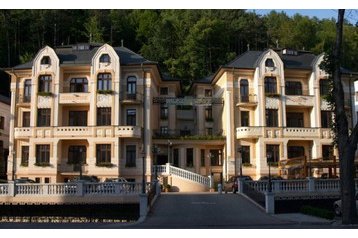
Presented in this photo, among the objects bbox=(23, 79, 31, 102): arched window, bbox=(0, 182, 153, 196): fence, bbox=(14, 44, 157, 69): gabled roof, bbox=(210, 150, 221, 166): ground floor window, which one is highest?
bbox=(14, 44, 157, 69): gabled roof

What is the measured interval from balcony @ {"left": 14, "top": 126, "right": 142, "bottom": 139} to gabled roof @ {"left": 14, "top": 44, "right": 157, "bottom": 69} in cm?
637

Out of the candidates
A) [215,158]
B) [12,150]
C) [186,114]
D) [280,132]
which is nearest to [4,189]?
[12,150]

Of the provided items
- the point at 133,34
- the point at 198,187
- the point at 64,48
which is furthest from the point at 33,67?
the point at 133,34

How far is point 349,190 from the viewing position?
20.3m

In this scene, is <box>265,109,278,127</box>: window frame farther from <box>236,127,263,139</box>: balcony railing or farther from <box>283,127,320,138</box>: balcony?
<box>236,127,263,139</box>: balcony railing

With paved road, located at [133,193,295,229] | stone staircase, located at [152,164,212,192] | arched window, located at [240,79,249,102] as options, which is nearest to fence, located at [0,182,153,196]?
paved road, located at [133,193,295,229]

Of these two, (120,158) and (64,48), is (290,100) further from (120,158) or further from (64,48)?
(64,48)

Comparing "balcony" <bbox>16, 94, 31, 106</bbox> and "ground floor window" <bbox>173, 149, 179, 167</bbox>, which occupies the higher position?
"balcony" <bbox>16, 94, 31, 106</bbox>

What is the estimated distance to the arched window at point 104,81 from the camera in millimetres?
46938

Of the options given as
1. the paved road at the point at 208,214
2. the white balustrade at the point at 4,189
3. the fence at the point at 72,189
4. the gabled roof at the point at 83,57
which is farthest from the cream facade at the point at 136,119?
the fence at the point at 72,189

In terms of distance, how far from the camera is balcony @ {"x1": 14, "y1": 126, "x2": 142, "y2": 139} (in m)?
45.2

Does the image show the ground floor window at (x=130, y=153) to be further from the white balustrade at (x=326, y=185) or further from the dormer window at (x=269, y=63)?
the white balustrade at (x=326, y=185)

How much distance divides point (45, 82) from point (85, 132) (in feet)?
21.2

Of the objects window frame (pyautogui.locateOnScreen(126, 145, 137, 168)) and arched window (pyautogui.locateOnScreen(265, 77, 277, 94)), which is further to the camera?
arched window (pyautogui.locateOnScreen(265, 77, 277, 94))
